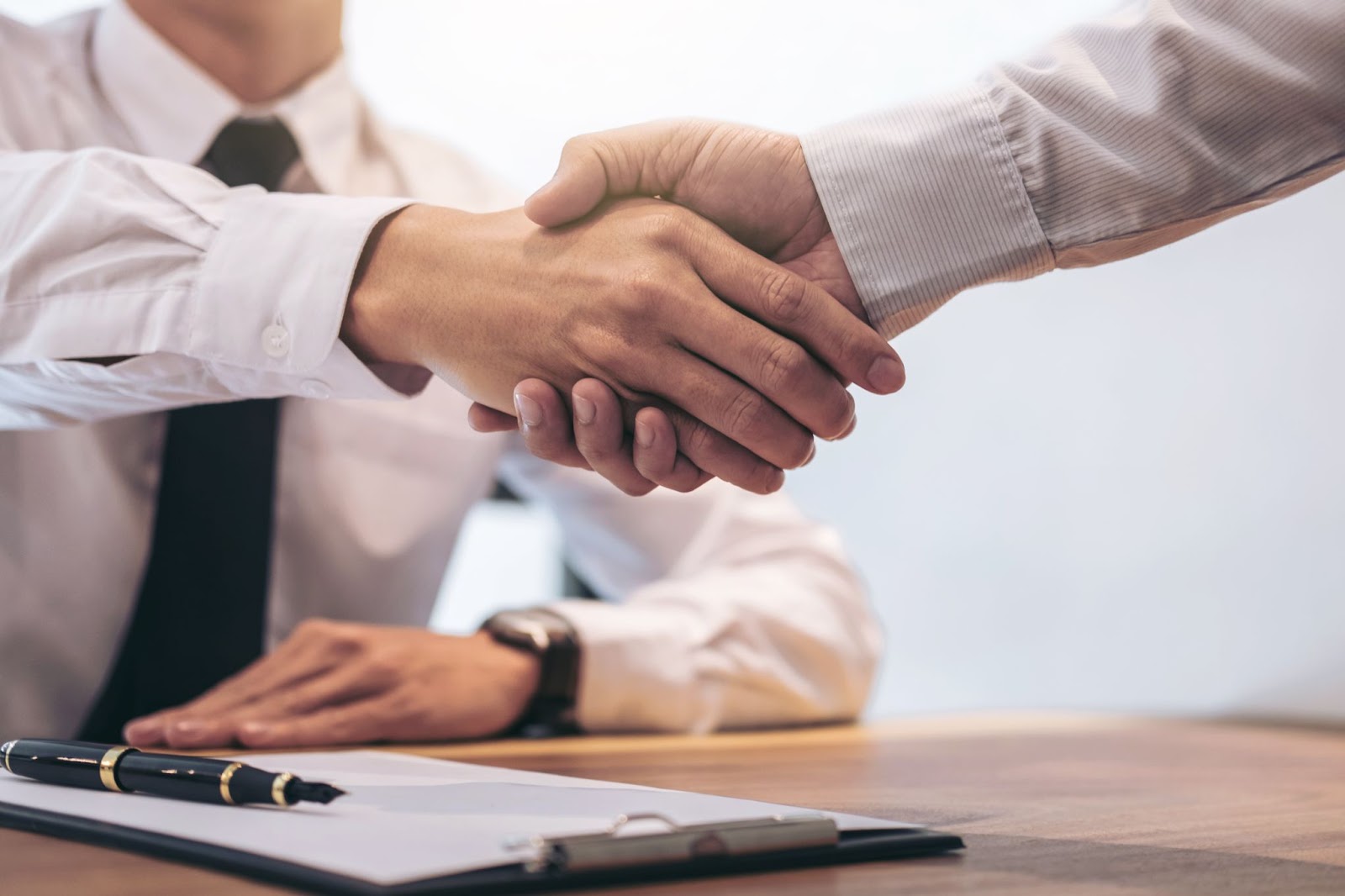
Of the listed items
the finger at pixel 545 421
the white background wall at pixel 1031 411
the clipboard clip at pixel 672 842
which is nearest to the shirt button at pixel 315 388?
the finger at pixel 545 421

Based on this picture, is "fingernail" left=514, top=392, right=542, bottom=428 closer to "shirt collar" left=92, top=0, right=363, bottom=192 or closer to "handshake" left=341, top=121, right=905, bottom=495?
"handshake" left=341, top=121, right=905, bottom=495

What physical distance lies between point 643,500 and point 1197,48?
92 cm

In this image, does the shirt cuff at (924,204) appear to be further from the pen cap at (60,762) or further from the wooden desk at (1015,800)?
the pen cap at (60,762)

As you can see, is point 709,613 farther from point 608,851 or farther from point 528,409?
point 608,851

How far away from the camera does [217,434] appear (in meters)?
1.10

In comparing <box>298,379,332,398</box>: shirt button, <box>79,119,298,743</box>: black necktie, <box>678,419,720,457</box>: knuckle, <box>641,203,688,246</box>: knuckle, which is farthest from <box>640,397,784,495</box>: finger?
<box>79,119,298,743</box>: black necktie

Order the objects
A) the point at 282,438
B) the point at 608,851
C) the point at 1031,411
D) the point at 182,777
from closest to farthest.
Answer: the point at 608,851
the point at 182,777
the point at 282,438
the point at 1031,411

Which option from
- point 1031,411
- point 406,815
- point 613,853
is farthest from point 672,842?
point 1031,411

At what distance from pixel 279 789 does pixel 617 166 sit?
1.48 ft

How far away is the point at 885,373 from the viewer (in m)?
0.70

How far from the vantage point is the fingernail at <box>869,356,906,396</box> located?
698 millimetres

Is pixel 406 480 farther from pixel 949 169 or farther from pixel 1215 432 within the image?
pixel 1215 432

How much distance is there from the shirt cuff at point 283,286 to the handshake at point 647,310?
16mm

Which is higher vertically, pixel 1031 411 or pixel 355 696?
pixel 1031 411
